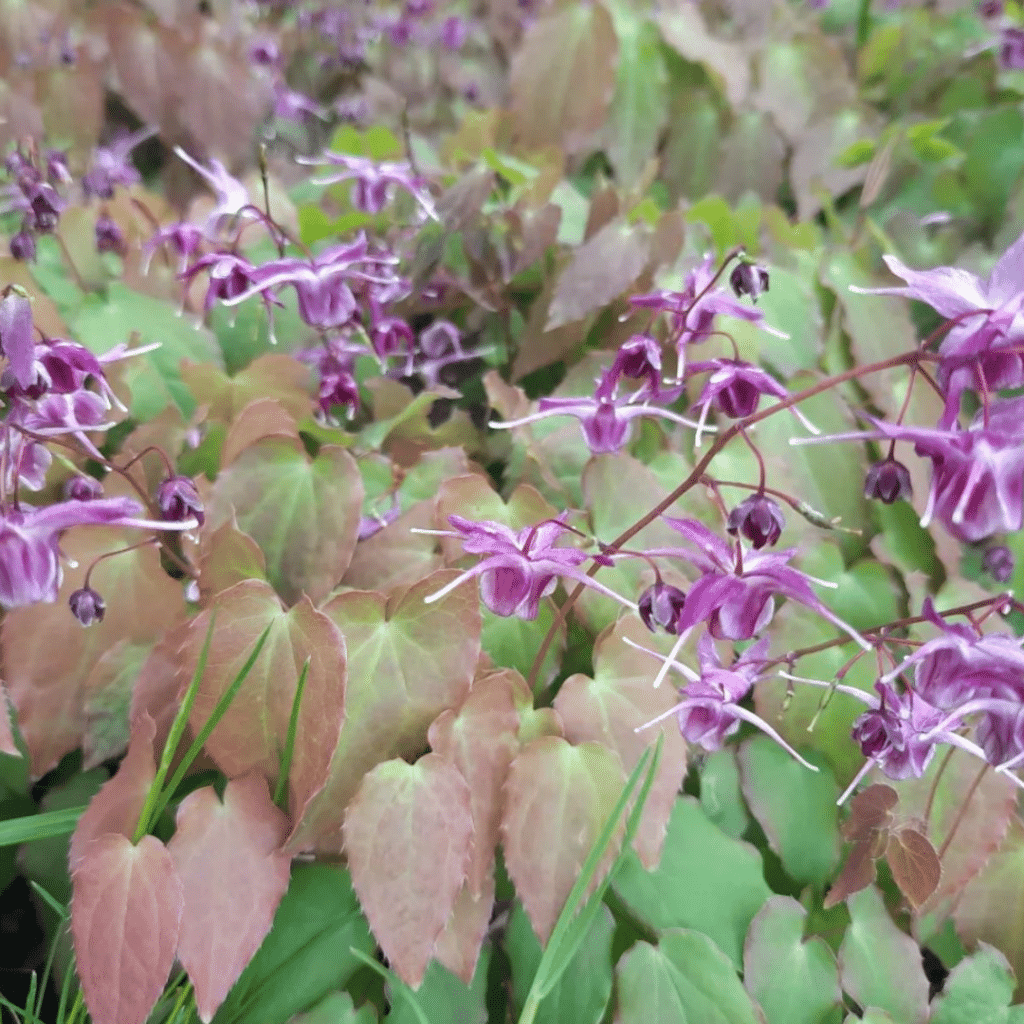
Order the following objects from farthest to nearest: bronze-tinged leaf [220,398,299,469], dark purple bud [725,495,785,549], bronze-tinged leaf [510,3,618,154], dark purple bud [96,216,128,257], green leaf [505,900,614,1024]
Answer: bronze-tinged leaf [510,3,618,154], dark purple bud [96,216,128,257], bronze-tinged leaf [220,398,299,469], green leaf [505,900,614,1024], dark purple bud [725,495,785,549]

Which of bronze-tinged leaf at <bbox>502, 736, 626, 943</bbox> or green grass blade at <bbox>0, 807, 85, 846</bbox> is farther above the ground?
green grass blade at <bbox>0, 807, 85, 846</bbox>

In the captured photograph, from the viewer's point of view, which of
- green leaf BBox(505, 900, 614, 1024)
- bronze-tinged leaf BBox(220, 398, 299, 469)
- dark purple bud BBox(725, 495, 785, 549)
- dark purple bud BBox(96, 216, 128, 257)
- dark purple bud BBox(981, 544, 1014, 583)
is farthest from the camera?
dark purple bud BBox(96, 216, 128, 257)

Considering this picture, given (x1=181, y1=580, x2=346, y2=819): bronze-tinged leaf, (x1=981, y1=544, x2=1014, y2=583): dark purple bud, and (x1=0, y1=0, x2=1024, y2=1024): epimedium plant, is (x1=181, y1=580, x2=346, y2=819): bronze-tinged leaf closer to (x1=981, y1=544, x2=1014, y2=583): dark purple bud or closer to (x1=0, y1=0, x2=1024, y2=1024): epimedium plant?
(x1=0, y1=0, x2=1024, y2=1024): epimedium plant

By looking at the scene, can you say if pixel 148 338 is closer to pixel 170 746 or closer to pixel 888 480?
pixel 170 746

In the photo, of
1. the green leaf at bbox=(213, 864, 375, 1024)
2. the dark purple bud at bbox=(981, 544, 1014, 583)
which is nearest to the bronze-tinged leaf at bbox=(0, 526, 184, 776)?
the green leaf at bbox=(213, 864, 375, 1024)

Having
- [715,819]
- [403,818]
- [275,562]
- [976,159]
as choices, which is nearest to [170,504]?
[275,562]

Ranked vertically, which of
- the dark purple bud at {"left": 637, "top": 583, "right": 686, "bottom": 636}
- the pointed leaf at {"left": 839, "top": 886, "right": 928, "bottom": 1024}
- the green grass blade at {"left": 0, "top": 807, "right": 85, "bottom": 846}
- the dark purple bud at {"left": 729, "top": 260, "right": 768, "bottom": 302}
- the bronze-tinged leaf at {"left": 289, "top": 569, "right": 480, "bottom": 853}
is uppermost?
the dark purple bud at {"left": 729, "top": 260, "right": 768, "bottom": 302}

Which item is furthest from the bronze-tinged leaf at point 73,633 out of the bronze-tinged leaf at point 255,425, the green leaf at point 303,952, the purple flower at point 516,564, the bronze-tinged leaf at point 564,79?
the bronze-tinged leaf at point 564,79

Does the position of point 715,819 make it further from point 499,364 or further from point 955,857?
point 499,364

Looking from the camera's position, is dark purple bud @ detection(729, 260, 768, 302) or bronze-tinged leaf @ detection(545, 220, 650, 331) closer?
dark purple bud @ detection(729, 260, 768, 302)
